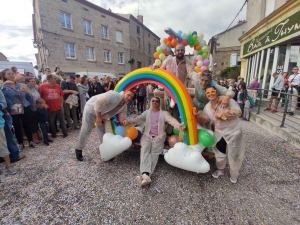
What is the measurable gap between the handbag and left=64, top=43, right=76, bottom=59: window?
43.4 feet

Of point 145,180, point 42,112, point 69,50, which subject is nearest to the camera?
point 145,180

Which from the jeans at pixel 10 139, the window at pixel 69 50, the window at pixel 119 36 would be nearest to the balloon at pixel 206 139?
the jeans at pixel 10 139

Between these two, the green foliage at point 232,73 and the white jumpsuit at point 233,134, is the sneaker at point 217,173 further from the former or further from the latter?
the green foliage at point 232,73

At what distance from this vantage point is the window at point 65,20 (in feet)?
47.8

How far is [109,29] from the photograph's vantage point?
18812mm

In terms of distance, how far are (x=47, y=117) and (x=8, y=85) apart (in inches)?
44.2

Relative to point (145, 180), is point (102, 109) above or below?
above

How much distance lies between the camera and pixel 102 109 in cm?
290

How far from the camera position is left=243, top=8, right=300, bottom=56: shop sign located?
19.9 ft

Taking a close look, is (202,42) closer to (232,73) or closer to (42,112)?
(42,112)

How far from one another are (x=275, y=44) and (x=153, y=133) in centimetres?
816

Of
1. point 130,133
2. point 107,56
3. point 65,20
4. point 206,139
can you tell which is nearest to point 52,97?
point 130,133

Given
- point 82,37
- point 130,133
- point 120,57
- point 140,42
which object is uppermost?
point 140,42

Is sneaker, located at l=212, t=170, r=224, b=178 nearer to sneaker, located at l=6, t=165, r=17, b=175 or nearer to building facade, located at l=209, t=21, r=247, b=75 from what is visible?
sneaker, located at l=6, t=165, r=17, b=175
